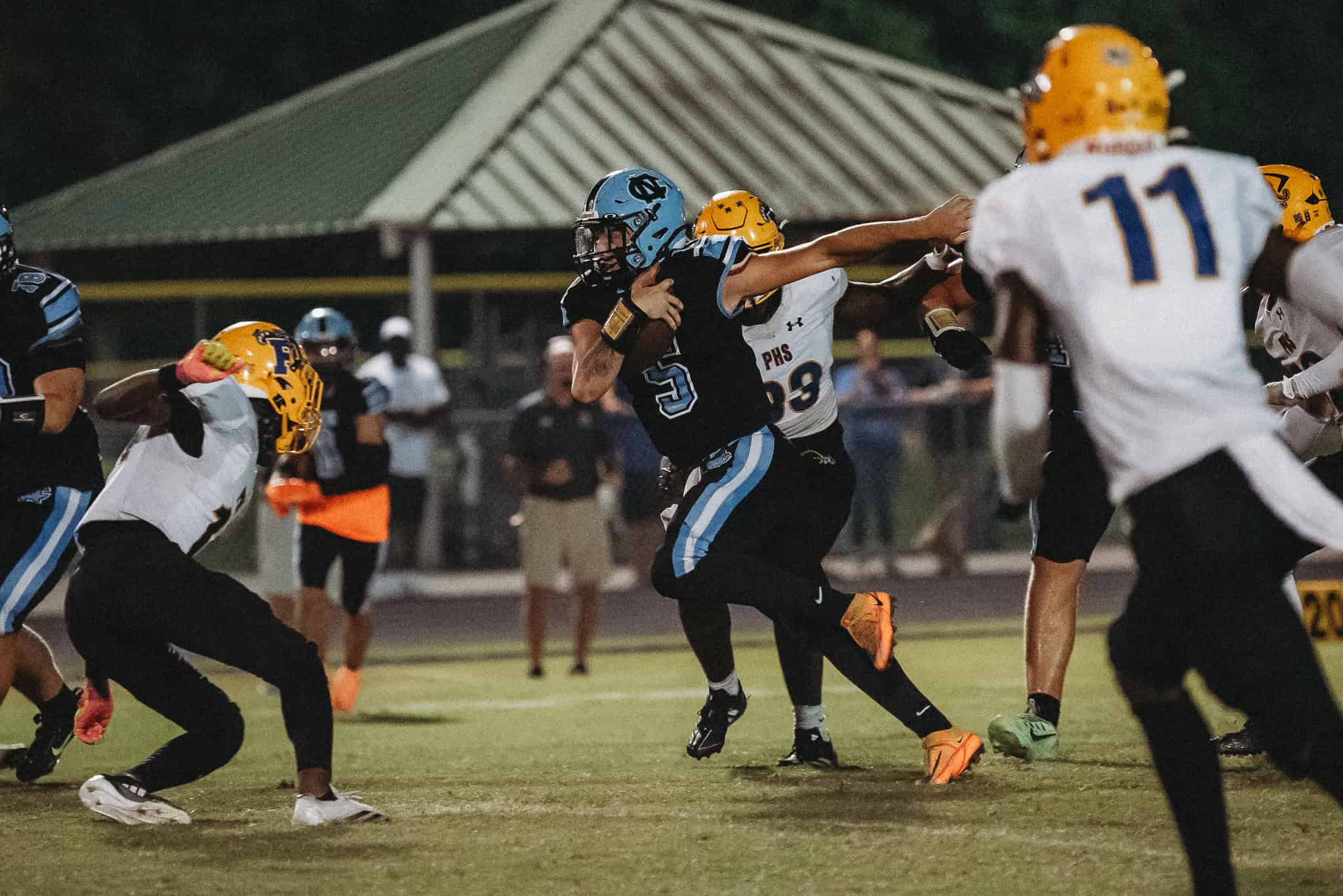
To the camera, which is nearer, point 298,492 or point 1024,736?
point 1024,736

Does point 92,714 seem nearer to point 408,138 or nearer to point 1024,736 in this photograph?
point 1024,736

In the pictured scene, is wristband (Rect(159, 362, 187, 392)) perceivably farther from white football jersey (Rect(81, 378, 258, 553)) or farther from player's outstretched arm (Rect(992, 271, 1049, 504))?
player's outstretched arm (Rect(992, 271, 1049, 504))

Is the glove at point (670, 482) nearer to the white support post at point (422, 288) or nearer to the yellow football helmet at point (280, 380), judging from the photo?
the yellow football helmet at point (280, 380)

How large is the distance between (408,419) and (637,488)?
82.6 inches

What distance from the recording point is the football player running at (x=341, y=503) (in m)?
10.3

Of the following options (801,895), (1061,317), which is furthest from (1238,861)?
(1061,317)

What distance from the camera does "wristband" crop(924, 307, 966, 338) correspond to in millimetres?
6781

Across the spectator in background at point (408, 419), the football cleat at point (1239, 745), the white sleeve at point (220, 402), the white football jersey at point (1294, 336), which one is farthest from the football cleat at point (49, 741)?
the spectator in background at point (408, 419)

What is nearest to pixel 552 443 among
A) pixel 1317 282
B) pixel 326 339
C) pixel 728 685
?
pixel 326 339

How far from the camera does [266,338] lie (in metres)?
6.57

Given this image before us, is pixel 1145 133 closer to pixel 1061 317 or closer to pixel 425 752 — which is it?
pixel 1061 317

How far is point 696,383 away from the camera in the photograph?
22.4 feet

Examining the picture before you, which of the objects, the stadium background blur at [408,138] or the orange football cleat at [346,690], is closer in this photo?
the orange football cleat at [346,690]

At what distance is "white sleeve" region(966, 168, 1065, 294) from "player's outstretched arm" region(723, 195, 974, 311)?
1.75m
